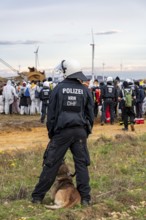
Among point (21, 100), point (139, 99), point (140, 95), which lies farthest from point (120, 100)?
point (21, 100)

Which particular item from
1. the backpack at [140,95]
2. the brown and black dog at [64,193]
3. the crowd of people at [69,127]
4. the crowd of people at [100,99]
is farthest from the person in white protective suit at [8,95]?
the brown and black dog at [64,193]

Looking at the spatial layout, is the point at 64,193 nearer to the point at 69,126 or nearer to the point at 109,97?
the point at 69,126

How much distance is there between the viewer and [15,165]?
408 inches

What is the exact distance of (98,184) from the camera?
28.1 ft

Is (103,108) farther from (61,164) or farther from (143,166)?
(61,164)

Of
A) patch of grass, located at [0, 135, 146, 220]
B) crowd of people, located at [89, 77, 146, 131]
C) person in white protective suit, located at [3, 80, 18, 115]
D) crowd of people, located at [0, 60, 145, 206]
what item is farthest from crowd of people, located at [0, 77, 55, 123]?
crowd of people, located at [0, 60, 145, 206]

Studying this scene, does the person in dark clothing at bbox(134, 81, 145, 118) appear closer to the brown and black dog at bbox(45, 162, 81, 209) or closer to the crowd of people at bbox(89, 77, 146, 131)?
the crowd of people at bbox(89, 77, 146, 131)

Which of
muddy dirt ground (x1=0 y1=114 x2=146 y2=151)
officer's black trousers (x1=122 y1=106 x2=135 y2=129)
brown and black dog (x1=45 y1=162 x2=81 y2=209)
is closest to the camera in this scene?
brown and black dog (x1=45 y1=162 x2=81 y2=209)

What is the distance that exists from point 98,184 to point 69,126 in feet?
6.96

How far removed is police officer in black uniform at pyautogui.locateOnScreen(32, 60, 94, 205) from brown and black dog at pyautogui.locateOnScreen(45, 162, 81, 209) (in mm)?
103

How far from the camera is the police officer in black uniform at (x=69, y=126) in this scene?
6.73m

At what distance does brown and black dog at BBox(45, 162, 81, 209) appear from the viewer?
6.78 m

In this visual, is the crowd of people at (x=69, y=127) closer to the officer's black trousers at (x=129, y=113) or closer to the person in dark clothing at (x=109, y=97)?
the officer's black trousers at (x=129, y=113)

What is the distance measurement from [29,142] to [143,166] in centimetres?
606
